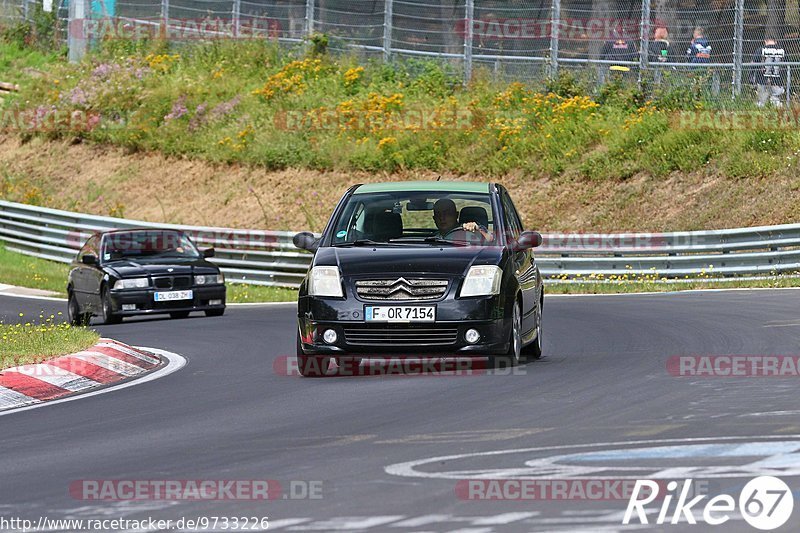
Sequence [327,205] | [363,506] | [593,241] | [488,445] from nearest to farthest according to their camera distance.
Result: [363,506] < [488,445] < [593,241] < [327,205]

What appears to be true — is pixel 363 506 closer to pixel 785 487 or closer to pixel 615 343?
pixel 785 487

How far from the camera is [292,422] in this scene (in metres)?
9.34

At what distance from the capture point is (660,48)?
33.1 metres

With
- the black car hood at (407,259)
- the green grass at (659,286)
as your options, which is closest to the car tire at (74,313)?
the green grass at (659,286)

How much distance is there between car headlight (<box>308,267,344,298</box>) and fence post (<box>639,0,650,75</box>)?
21791 mm

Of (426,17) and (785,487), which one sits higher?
(426,17)

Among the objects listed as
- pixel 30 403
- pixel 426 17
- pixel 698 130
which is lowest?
pixel 30 403

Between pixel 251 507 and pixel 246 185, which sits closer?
pixel 251 507

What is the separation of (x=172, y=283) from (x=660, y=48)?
1543 centimetres

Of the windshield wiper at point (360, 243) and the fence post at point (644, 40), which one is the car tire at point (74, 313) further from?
the fence post at point (644, 40)

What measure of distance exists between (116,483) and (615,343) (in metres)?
8.34

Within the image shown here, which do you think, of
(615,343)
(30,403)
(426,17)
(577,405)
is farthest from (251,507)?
(426,17)

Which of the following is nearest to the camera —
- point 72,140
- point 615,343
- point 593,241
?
point 615,343

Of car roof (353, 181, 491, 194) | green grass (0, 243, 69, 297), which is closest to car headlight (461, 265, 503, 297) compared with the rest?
car roof (353, 181, 491, 194)
